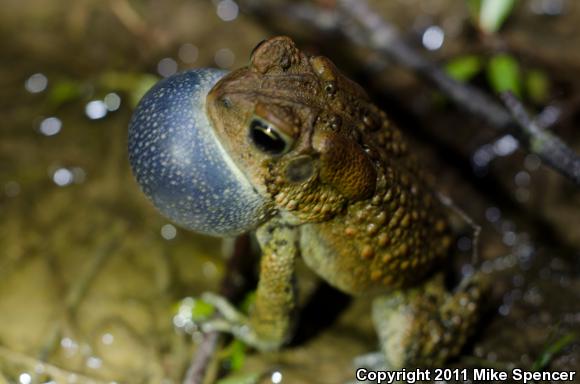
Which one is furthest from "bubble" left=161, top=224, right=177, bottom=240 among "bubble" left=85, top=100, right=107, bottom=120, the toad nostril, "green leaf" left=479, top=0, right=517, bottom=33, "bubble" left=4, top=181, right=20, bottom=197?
"green leaf" left=479, top=0, right=517, bottom=33

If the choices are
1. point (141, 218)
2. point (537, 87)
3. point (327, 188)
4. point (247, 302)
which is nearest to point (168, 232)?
point (141, 218)

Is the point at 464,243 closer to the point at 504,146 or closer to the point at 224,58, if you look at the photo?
the point at 504,146

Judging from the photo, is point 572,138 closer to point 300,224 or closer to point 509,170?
point 509,170

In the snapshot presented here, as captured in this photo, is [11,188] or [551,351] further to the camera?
[11,188]

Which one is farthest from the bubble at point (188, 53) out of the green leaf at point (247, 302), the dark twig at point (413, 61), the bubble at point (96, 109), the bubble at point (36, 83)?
the green leaf at point (247, 302)

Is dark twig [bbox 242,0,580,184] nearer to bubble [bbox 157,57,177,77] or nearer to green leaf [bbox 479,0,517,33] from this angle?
green leaf [bbox 479,0,517,33]

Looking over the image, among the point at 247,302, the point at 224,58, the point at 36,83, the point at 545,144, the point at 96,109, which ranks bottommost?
the point at 36,83
